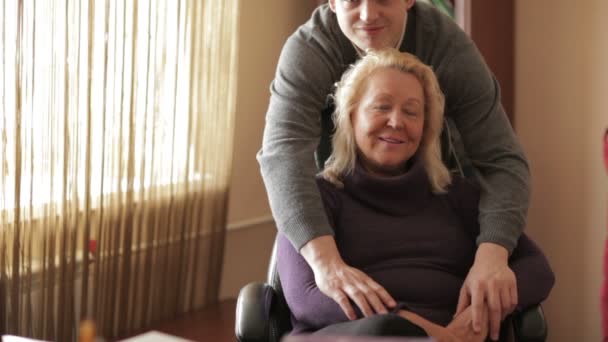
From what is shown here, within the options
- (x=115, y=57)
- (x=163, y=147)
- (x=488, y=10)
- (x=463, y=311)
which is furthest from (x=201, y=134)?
(x=463, y=311)

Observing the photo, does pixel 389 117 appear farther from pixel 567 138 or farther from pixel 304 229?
pixel 567 138

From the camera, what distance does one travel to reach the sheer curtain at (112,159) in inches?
92.7

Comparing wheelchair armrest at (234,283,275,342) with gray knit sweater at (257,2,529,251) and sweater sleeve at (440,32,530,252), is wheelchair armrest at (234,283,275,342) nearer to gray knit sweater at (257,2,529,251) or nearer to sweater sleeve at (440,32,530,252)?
gray knit sweater at (257,2,529,251)

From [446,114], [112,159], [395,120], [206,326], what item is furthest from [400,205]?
[206,326]

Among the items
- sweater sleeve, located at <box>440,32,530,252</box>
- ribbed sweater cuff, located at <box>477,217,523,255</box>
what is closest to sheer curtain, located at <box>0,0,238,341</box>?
sweater sleeve, located at <box>440,32,530,252</box>

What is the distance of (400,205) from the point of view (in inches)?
77.7

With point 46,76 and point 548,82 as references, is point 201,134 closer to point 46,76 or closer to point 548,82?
point 46,76

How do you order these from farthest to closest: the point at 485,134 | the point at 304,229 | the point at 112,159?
the point at 112,159 < the point at 485,134 < the point at 304,229

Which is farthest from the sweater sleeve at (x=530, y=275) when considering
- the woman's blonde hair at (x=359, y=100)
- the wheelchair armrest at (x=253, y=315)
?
the wheelchair armrest at (x=253, y=315)

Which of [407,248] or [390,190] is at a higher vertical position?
[390,190]

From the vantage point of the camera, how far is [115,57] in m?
2.60

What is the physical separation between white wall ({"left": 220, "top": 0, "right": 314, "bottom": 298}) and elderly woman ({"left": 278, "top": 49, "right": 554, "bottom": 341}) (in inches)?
47.6

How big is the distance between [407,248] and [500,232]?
0.69 feet

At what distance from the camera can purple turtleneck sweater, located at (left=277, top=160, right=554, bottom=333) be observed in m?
1.83
